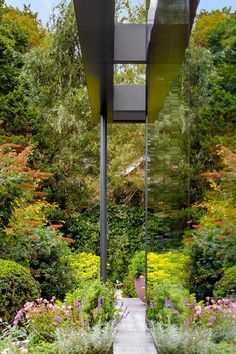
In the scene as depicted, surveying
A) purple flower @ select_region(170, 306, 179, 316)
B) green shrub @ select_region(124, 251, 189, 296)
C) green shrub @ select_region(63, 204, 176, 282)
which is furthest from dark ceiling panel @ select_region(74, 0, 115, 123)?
green shrub @ select_region(63, 204, 176, 282)

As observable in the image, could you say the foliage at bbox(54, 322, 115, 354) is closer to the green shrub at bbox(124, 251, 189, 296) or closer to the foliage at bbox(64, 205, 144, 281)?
the green shrub at bbox(124, 251, 189, 296)

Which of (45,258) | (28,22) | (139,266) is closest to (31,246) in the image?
(45,258)

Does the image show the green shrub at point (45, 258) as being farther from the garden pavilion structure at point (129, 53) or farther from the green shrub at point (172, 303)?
the green shrub at point (172, 303)

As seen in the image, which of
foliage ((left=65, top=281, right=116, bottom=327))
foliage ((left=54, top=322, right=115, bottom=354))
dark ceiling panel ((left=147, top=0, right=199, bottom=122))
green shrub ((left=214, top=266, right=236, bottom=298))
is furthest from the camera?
foliage ((left=65, top=281, right=116, bottom=327))

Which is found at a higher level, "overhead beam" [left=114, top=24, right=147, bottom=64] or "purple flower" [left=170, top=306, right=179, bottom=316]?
"overhead beam" [left=114, top=24, right=147, bottom=64]

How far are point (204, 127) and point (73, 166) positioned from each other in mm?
11293

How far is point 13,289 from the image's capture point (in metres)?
6.24

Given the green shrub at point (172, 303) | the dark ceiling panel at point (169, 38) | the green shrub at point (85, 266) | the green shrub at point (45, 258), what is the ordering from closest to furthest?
the green shrub at point (172, 303)
the dark ceiling panel at point (169, 38)
the green shrub at point (45, 258)
the green shrub at point (85, 266)

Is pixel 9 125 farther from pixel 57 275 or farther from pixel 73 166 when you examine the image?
pixel 57 275

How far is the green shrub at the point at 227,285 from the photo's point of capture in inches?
48.0

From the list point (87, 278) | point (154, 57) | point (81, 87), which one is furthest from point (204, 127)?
point (81, 87)

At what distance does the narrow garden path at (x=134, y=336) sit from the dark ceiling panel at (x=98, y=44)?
2.02 metres

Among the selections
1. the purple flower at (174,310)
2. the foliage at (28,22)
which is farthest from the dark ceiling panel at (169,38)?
the foliage at (28,22)

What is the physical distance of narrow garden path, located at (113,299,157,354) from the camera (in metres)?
4.32
